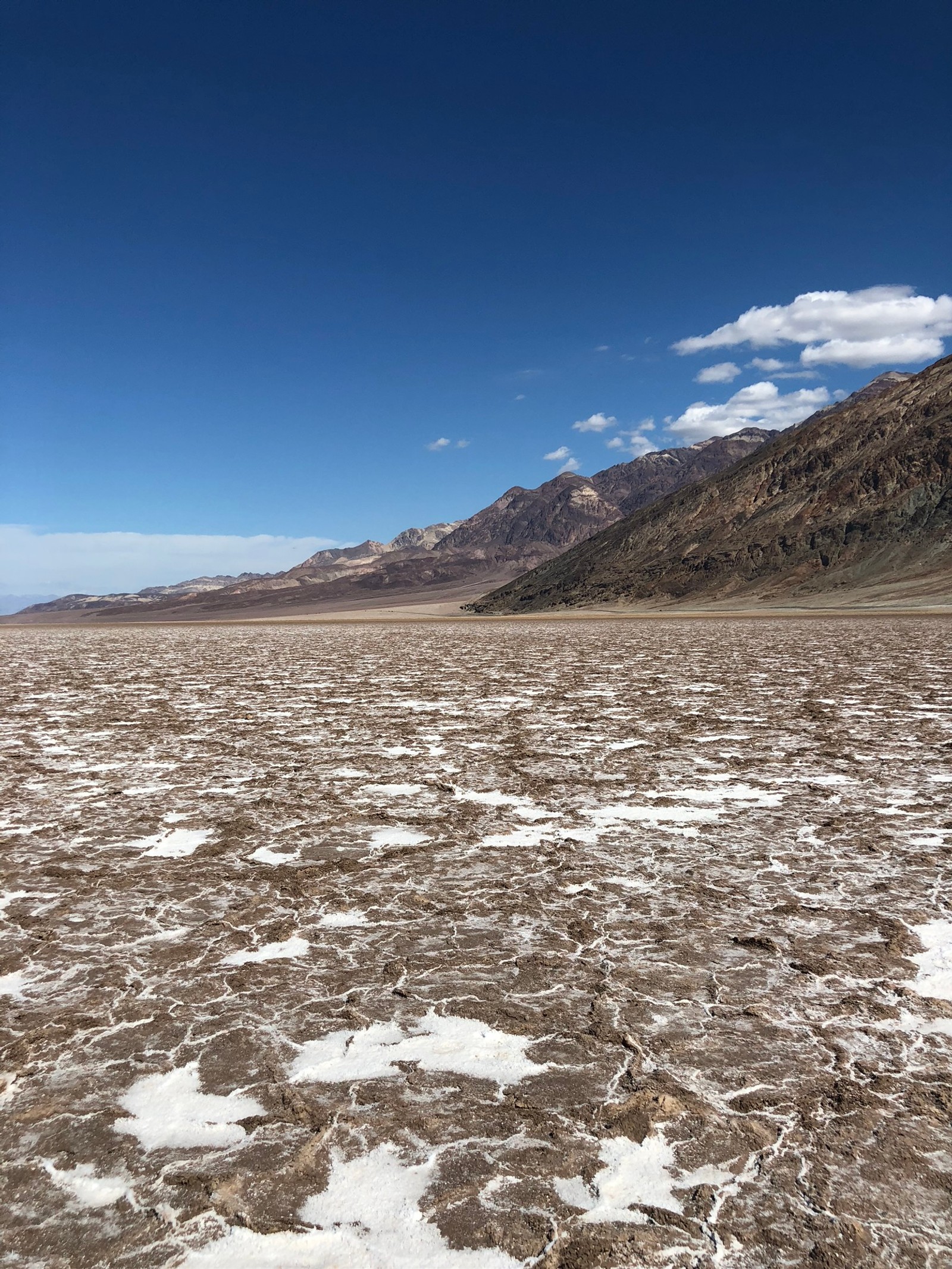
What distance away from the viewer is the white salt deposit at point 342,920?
3.72 m

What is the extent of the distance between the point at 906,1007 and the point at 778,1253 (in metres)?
1.40

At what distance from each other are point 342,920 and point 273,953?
1.35 ft

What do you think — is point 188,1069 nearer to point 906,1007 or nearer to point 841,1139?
point 841,1139

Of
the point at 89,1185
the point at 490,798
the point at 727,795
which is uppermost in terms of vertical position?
the point at 89,1185

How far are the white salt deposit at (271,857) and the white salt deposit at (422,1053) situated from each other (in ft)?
6.23

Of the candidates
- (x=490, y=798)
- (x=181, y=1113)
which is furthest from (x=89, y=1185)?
(x=490, y=798)

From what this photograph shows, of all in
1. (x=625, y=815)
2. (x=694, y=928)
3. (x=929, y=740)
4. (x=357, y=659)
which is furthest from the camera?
(x=357, y=659)

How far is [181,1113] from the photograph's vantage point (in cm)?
238

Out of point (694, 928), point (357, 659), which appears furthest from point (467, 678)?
point (694, 928)

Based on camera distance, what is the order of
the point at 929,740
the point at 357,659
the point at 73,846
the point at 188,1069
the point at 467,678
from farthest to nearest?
1. the point at 357,659
2. the point at 467,678
3. the point at 929,740
4. the point at 73,846
5. the point at 188,1069

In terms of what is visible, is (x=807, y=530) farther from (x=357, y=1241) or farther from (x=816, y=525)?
(x=357, y=1241)

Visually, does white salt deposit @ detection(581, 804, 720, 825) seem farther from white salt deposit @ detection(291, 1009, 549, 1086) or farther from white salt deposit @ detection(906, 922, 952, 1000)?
white salt deposit @ detection(291, 1009, 549, 1086)

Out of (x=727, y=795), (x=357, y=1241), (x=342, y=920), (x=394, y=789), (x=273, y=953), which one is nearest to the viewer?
(x=357, y=1241)

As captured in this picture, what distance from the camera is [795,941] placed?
11.4 ft
